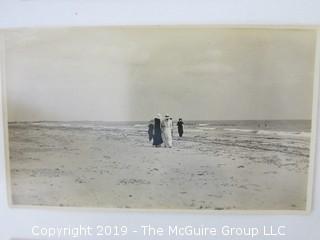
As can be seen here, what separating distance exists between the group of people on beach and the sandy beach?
2 centimetres

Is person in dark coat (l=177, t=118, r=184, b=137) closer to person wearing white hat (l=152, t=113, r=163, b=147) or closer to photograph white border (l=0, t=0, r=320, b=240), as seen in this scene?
person wearing white hat (l=152, t=113, r=163, b=147)

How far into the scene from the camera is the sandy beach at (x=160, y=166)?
1.15 m

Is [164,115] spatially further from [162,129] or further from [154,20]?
[154,20]

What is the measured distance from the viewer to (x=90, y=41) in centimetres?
115

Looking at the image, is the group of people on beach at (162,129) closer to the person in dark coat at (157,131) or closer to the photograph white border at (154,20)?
the person in dark coat at (157,131)

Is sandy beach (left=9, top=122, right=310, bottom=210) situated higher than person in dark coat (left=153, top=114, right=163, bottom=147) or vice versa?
person in dark coat (left=153, top=114, right=163, bottom=147)

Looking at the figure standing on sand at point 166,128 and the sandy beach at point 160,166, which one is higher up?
the figure standing on sand at point 166,128

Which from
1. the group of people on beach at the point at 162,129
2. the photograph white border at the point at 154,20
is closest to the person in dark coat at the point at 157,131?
the group of people on beach at the point at 162,129

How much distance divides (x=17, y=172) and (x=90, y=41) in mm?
600

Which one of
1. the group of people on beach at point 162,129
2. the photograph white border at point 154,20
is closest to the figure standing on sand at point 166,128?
the group of people on beach at point 162,129

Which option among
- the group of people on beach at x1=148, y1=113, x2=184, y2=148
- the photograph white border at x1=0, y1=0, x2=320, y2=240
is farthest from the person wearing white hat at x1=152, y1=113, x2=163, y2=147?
the photograph white border at x1=0, y1=0, x2=320, y2=240

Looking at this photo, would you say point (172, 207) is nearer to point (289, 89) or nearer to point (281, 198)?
point (281, 198)

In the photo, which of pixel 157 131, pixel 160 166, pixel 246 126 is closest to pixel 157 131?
pixel 157 131

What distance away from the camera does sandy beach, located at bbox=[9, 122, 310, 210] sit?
1.15m
